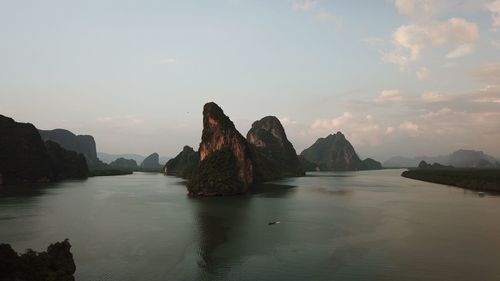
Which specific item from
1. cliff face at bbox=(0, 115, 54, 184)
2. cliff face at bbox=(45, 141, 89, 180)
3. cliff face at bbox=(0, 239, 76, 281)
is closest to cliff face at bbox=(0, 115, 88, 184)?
cliff face at bbox=(0, 115, 54, 184)

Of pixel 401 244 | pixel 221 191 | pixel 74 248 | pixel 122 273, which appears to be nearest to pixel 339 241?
pixel 401 244

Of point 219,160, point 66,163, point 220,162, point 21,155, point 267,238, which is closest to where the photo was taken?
point 267,238

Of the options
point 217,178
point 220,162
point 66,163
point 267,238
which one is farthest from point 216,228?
point 66,163

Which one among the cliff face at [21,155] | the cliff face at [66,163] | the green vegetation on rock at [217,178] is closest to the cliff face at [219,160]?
the green vegetation on rock at [217,178]

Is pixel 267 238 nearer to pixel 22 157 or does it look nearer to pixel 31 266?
pixel 31 266

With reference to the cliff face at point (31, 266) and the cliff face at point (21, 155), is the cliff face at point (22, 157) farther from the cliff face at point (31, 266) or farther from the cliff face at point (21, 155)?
the cliff face at point (31, 266)
